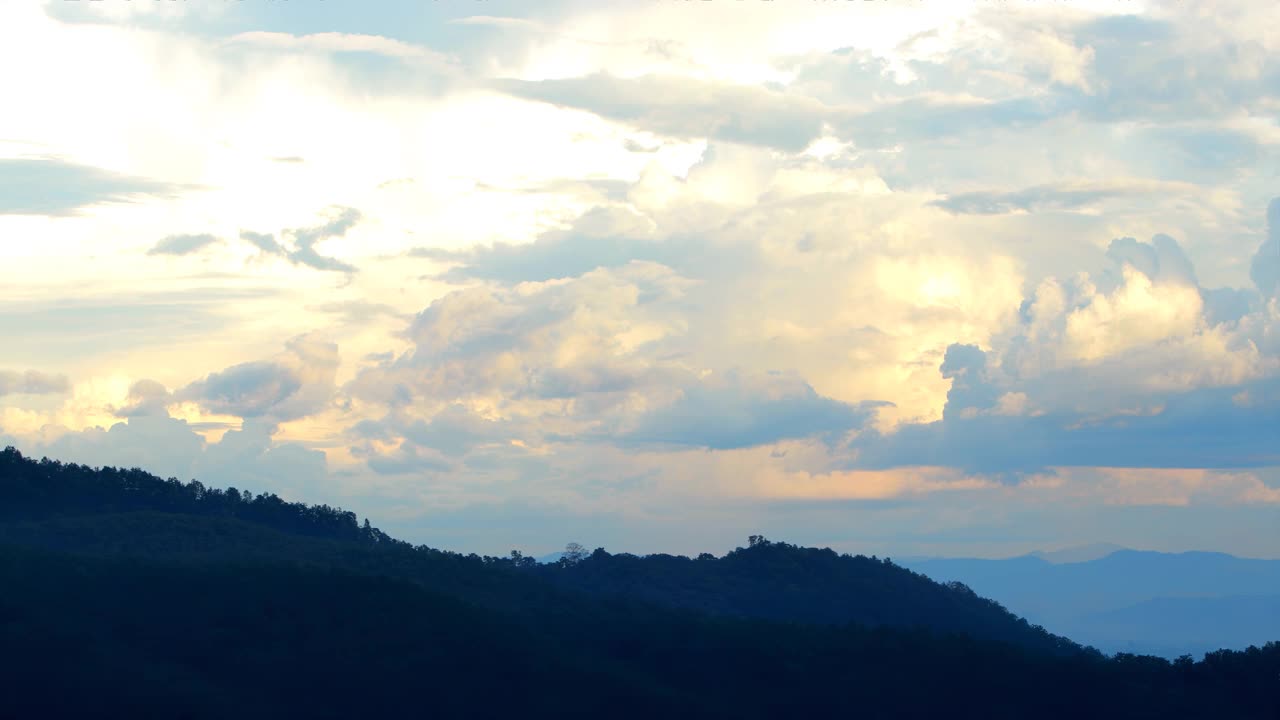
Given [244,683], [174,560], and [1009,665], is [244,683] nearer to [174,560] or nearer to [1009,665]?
[174,560]

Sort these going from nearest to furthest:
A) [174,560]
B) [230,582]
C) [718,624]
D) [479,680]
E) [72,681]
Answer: [72,681] < [479,680] < [230,582] < [174,560] < [718,624]

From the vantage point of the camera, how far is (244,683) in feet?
468

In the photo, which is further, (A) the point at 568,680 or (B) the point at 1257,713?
(B) the point at 1257,713

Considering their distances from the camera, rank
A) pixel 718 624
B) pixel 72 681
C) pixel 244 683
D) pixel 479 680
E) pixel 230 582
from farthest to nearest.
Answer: pixel 718 624 → pixel 230 582 → pixel 479 680 → pixel 244 683 → pixel 72 681

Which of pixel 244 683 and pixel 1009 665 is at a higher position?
pixel 1009 665

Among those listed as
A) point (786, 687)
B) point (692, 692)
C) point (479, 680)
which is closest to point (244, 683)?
point (479, 680)

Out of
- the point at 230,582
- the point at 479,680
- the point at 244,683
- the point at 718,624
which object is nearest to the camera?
the point at 244,683

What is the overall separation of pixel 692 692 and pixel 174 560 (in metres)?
71.5

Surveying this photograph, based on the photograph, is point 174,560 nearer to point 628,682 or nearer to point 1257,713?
point 628,682

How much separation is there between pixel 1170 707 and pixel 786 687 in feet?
167

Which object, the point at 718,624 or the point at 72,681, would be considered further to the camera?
the point at 718,624

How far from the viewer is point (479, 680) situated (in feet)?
505

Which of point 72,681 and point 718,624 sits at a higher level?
point 718,624

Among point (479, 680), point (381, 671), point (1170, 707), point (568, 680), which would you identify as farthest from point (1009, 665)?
point (381, 671)
